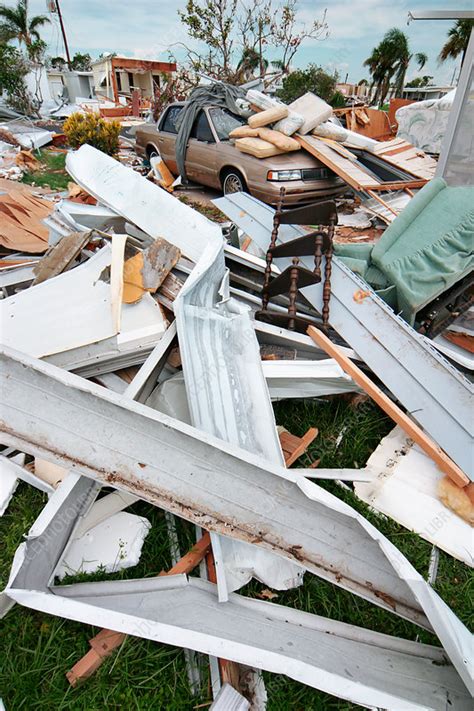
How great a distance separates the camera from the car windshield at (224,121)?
22.4ft

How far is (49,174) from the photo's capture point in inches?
349

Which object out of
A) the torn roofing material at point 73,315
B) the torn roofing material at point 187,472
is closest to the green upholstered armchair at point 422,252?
the torn roofing material at point 73,315

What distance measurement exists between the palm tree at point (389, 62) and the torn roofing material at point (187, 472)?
39165mm

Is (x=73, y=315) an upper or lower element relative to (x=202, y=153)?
→ lower

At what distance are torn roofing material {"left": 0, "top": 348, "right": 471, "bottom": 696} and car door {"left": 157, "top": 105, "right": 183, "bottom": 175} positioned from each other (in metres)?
7.12

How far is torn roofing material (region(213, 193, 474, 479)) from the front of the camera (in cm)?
214

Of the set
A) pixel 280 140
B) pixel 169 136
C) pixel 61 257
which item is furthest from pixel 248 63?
pixel 61 257

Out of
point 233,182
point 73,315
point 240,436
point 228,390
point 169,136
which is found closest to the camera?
point 240,436

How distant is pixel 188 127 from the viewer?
280 inches

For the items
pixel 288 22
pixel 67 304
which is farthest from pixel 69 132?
pixel 288 22

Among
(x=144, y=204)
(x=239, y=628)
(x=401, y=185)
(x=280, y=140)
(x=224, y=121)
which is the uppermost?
(x=224, y=121)

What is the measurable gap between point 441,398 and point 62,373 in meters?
1.88

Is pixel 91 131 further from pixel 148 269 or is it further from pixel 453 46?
pixel 453 46

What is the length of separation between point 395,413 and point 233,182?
5.39 metres
